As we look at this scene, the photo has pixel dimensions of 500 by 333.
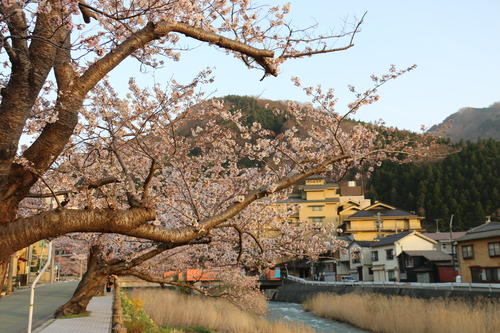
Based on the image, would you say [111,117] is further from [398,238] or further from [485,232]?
[398,238]

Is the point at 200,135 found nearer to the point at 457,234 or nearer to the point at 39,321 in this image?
the point at 39,321

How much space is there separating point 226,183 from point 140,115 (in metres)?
3.71

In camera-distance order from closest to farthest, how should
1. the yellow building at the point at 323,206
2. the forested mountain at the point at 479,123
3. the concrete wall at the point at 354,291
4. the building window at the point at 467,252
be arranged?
the concrete wall at the point at 354,291
the building window at the point at 467,252
the yellow building at the point at 323,206
the forested mountain at the point at 479,123

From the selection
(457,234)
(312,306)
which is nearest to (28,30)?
(312,306)

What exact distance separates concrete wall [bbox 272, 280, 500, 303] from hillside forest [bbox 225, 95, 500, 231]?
20.9m

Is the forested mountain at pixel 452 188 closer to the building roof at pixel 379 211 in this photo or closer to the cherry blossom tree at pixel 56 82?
the building roof at pixel 379 211

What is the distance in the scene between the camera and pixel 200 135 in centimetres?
761

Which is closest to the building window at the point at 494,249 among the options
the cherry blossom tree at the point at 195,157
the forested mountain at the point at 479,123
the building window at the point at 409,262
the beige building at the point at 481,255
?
the beige building at the point at 481,255

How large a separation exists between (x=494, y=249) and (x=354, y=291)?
33.4 feet

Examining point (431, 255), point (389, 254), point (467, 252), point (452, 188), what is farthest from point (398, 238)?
point (452, 188)

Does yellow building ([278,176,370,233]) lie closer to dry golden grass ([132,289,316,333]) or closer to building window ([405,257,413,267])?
building window ([405,257,413,267])

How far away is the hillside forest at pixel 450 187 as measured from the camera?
54.8 meters

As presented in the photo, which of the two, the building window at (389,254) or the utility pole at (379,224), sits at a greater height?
the utility pole at (379,224)

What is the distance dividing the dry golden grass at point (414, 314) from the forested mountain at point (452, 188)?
124ft
